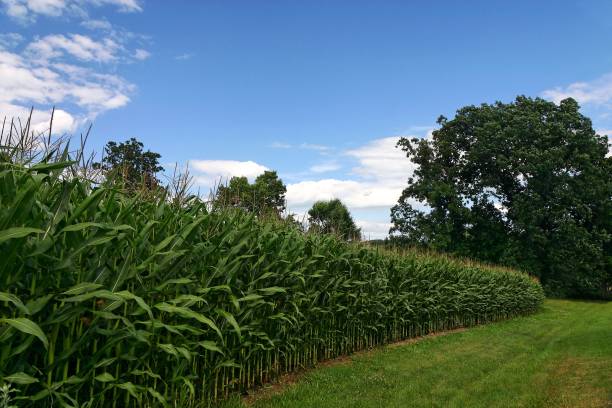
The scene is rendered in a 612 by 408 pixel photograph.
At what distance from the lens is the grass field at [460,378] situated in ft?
21.7

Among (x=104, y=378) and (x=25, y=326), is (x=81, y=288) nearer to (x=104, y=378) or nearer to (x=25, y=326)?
(x=25, y=326)

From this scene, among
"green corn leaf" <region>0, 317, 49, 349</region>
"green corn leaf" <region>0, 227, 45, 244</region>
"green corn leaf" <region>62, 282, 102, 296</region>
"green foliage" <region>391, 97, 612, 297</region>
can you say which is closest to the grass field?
"green corn leaf" <region>62, 282, 102, 296</region>

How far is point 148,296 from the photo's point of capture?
4.27 meters

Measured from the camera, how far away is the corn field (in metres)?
3.16

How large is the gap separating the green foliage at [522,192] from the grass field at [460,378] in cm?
2676

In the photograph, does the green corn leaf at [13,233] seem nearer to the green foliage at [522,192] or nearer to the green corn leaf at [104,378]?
the green corn leaf at [104,378]

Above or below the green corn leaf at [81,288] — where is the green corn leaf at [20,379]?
below

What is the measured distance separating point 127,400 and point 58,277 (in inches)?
48.9

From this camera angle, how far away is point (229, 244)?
5.85m

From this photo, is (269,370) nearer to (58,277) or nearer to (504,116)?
(58,277)

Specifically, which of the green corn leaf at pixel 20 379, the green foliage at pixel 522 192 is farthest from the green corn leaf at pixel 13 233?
the green foliage at pixel 522 192

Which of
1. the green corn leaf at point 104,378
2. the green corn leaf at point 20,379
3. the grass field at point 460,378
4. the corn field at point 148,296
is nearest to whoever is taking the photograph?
the green corn leaf at point 20,379

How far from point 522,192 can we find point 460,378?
3413 centimetres

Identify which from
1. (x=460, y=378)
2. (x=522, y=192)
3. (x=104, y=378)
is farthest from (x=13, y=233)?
(x=522, y=192)
